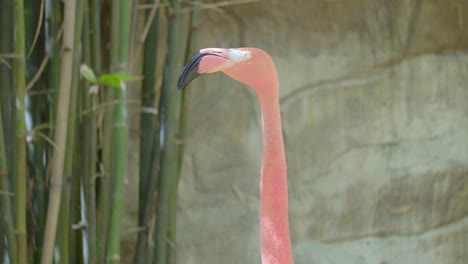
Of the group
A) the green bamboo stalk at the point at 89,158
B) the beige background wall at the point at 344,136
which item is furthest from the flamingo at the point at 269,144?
the beige background wall at the point at 344,136

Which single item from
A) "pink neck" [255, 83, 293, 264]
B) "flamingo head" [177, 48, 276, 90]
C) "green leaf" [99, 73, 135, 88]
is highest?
"flamingo head" [177, 48, 276, 90]

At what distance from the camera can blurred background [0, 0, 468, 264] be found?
166 cm

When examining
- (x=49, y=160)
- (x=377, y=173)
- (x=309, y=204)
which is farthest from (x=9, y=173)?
(x=377, y=173)

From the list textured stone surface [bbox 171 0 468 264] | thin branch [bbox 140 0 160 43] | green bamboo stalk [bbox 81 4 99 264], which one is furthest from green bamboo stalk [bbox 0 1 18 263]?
textured stone surface [bbox 171 0 468 264]

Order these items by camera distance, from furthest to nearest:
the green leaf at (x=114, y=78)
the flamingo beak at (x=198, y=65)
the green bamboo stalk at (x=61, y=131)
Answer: the green bamboo stalk at (x=61, y=131) < the green leaf at (x=114, y=78) < the flamingo beak at (x=198, y=65)

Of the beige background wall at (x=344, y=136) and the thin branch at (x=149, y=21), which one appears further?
the beige background wall at (x=344, y=136)

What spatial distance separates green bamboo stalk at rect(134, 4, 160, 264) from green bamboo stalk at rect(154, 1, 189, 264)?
0.05 m

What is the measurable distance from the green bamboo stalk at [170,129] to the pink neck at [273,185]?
0.70 meters

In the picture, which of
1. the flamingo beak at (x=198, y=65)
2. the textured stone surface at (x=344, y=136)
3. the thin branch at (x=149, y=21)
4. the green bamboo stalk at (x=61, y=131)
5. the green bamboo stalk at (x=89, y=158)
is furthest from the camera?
the textured stone surface at (x=344, y=136)

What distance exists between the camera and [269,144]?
2.85ft

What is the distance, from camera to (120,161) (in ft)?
4.68

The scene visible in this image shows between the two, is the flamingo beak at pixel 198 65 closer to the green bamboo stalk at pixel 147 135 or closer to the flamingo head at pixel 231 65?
the flamingo head at pixel 231 65

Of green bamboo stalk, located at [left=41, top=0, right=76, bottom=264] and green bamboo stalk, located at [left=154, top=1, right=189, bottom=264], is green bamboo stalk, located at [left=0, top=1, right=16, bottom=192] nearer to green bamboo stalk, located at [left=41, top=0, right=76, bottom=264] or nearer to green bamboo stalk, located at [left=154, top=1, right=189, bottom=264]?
green bamboo stalk, located at [left=41, top=0, right=76, bottom=264]

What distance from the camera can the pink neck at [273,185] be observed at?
87cm
